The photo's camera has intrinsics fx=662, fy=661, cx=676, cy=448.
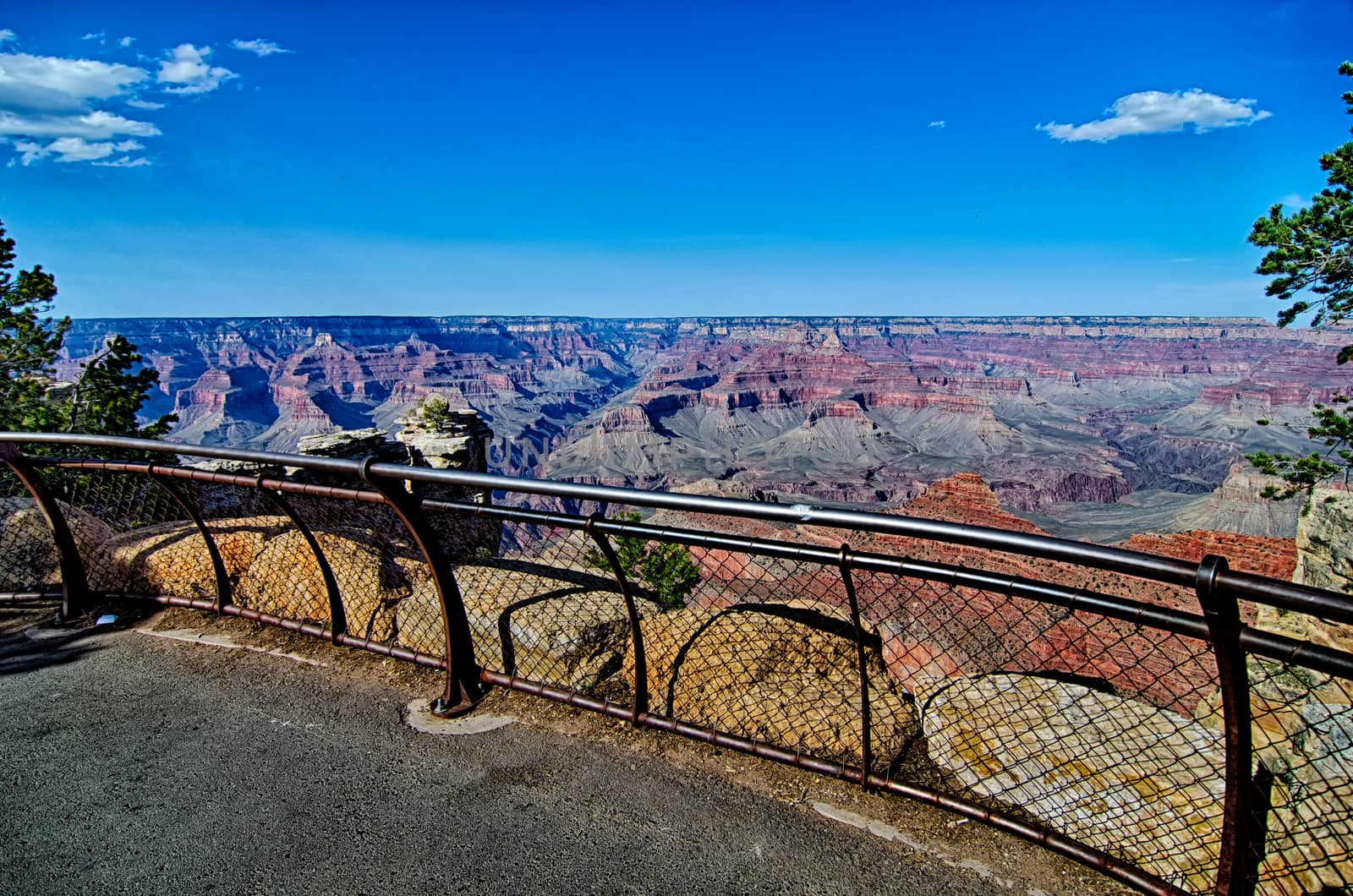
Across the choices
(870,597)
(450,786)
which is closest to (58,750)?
(450,786)

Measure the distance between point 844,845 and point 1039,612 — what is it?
72.6 ft

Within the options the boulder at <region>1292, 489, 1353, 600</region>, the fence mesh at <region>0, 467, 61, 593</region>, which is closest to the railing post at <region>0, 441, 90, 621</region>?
the fence mesh at <region>0, 467, 61, 593</region>

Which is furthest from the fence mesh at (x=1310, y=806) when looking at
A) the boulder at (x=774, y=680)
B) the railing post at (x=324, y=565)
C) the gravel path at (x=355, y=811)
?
the railing post at (x=324, y=565)

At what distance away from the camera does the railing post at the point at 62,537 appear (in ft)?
14.4

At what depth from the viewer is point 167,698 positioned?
3832 millimetres

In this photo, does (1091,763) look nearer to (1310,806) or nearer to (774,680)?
(1310,806)

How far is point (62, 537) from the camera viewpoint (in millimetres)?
4656

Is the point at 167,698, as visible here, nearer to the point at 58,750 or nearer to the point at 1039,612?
the point at 58,750

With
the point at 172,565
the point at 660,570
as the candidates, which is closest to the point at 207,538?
the point at 172,565

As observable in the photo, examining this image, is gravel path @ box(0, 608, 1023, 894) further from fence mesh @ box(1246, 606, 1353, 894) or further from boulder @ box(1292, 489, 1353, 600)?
boulder @ box(1292, 489, 1353, 600)

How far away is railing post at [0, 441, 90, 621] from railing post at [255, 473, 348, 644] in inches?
66.5

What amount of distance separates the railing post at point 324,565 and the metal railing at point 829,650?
16 mm

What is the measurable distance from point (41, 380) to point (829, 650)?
64.5 feet

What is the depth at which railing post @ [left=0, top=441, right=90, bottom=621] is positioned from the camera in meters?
4.39
